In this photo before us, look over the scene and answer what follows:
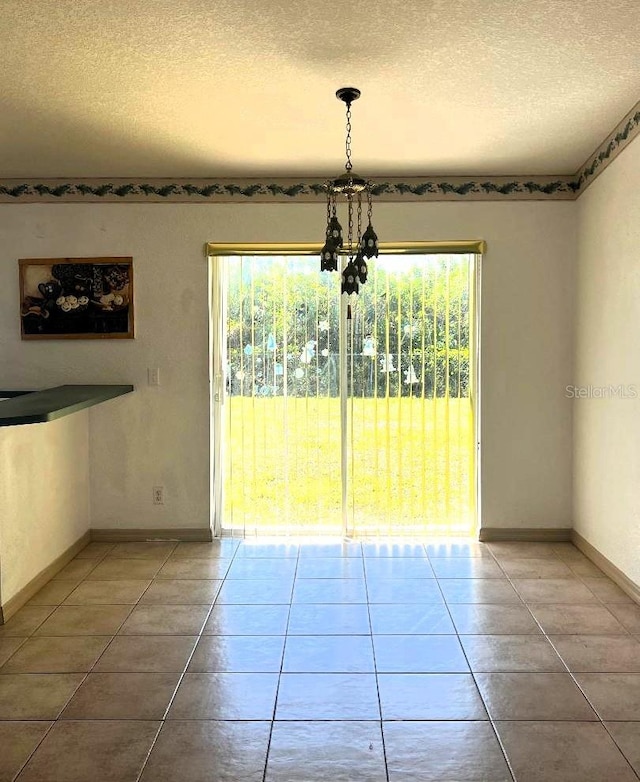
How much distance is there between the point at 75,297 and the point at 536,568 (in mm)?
3279

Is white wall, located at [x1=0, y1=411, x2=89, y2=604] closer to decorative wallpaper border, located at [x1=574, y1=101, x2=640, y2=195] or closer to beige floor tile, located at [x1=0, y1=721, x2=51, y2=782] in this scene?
beige floor tile, located at [x1=0, y1=721, x2=51, y2=782]

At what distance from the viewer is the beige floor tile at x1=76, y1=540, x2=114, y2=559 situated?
4395 millimetres

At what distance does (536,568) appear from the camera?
409 cm

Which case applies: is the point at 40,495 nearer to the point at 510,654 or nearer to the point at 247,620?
the point at 247,620

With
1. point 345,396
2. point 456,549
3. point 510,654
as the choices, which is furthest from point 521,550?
point 510,654

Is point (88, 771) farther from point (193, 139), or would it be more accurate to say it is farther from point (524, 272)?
point (524, 272)

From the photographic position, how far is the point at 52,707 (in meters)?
2.55

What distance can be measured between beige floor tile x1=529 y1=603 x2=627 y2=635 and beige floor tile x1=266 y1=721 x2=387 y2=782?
48.1 inches

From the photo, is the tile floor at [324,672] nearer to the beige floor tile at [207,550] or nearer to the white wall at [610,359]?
the beige floor tile at [207,550]

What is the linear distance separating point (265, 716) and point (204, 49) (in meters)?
2.42

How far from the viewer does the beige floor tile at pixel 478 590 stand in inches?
141

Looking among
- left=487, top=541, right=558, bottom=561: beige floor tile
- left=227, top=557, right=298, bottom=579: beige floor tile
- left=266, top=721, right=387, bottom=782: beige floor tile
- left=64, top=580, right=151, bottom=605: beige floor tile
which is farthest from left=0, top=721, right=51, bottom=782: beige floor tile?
left=487, top=541, right=558, bottom=561: beige floor tile

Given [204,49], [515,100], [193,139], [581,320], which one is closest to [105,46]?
[204,49]

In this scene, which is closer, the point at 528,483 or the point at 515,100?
the point at 515,100
